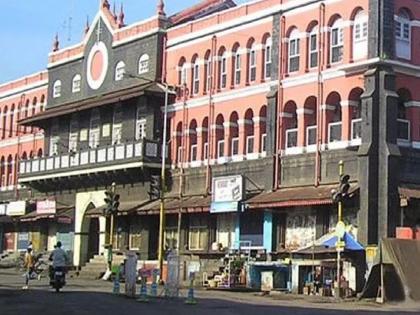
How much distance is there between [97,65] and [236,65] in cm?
1472

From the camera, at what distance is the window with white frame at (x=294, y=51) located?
45.4 metres

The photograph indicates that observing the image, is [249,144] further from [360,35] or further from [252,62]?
[360,35]

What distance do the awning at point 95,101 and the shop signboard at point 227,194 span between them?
8.24 meters

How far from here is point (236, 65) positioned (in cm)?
4959

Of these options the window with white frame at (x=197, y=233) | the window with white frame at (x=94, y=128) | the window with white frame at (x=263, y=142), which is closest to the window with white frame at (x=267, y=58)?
the window with white frame at (x=263, y=142)

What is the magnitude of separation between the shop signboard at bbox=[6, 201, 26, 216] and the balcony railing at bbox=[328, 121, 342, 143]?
30604mm

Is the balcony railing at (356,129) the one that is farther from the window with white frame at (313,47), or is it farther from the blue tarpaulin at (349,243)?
the blue tarpaulin at (349,243)

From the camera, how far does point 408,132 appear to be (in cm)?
4191

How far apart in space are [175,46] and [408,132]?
17.5 meters

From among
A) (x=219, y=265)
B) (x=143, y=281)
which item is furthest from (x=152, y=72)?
(x=143, y=281)

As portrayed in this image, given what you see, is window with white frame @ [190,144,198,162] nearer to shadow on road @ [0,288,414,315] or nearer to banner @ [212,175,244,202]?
banner @ [212,175,244,202]

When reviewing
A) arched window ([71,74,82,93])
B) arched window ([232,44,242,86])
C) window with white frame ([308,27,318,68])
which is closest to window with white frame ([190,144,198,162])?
arched window ([232,44,242,86])

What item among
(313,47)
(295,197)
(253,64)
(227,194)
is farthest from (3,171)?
(295,197)

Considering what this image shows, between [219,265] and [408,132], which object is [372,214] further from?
[219,265]
